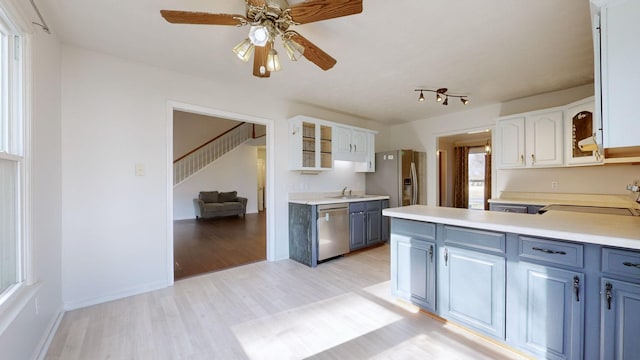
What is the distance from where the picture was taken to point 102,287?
8.48 ft

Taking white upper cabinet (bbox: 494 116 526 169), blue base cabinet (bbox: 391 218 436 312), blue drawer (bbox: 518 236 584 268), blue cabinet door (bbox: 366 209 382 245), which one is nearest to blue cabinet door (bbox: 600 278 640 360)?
blue drawer (bbox: 518 236 584 268)

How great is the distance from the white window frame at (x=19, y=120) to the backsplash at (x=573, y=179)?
18.4 ft

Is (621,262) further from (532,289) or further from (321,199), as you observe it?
(321,199)

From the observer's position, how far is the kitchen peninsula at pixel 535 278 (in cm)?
139

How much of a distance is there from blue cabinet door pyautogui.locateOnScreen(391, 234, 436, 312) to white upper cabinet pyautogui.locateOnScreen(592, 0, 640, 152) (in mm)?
1326

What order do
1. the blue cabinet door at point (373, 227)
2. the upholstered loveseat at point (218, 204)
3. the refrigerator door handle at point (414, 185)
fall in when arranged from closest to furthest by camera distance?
the blue cabinet door at point (373, 227)
the refrigerator door handle at point (414, 185)
the upholstered loveseat at point (218, 204)

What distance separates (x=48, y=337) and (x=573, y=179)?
604cm

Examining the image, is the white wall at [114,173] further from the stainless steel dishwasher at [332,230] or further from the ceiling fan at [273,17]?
the stainless steel dishwasher at [332,230]

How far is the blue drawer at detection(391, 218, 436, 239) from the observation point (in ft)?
7.26

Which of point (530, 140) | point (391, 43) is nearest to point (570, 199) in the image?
point (530, 140)

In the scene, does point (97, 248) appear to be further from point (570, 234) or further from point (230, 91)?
point (570, 234)

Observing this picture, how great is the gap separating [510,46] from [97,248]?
14.7ft

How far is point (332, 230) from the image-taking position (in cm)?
388

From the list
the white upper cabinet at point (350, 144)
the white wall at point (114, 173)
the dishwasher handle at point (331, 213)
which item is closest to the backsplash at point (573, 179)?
the white upper cabinet at point (350, 144)
